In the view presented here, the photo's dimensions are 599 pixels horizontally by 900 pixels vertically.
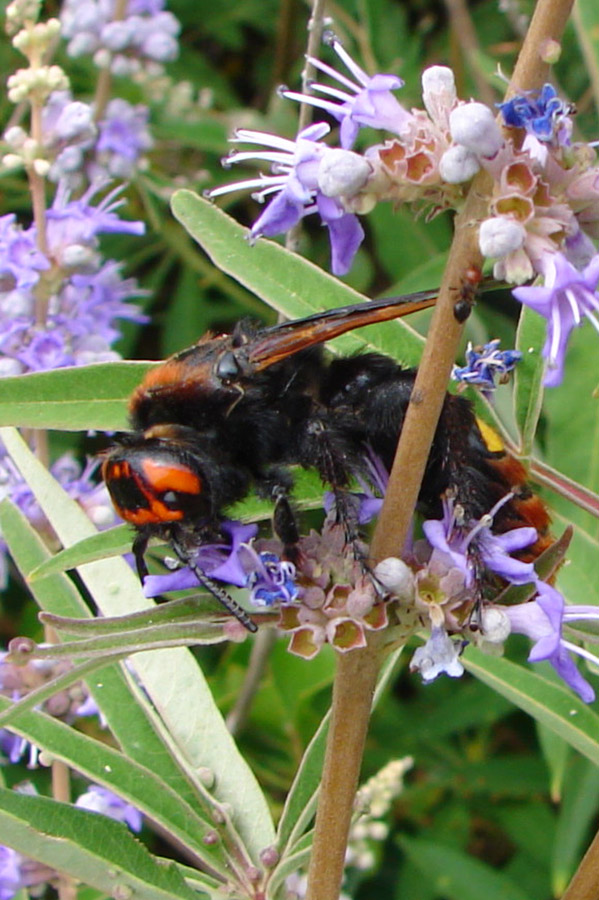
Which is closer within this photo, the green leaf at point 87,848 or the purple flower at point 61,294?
the green leaf at point 87,848

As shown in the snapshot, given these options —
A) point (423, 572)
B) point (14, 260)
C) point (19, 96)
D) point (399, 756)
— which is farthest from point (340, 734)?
point (399, 756)

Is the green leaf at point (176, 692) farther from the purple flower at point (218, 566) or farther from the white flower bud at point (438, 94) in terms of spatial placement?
the white flower bud at point (438, 94)

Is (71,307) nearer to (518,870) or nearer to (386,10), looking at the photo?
(518,870)

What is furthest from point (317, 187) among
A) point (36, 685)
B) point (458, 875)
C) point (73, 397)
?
point (458, 875)

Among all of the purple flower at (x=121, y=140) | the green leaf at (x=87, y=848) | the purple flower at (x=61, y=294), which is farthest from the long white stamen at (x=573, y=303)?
the purple flower at (x=121, y=140)

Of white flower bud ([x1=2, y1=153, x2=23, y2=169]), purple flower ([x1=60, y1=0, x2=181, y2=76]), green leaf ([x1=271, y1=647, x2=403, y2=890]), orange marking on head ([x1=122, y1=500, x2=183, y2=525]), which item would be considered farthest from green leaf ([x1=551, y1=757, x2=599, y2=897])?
purple flower ([x1=60, y1=0, x2=181, y2=76])

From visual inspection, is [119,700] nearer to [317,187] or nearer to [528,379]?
[528,379]
